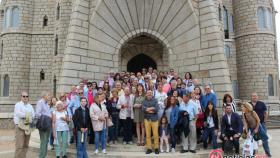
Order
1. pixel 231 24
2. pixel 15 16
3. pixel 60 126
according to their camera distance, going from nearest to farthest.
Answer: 1. pixel 60 126
2. pixel 15 16
3. pixel 231 24

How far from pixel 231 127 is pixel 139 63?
7685 millimetres

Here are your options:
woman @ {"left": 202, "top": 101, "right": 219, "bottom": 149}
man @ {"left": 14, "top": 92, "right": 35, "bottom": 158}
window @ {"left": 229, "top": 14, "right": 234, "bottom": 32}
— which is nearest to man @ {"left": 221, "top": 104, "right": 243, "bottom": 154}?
woman @ {"left": 202, "top": 101, "right": 219, "bottom": 149}

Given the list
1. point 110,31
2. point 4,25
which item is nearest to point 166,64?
point 110,31

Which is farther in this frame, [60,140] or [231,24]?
[231,24]

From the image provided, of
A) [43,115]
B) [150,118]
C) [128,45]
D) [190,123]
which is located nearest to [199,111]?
[190,123]

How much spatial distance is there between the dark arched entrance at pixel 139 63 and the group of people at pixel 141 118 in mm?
4825

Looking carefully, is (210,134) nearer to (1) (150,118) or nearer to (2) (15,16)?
(1) (150,118)

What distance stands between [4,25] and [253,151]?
2454cm

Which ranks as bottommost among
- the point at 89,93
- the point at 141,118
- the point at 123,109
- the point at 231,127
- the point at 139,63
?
the point at 231,127

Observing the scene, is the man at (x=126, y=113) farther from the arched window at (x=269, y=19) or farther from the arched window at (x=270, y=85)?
the arched window at (x=269, y=19)

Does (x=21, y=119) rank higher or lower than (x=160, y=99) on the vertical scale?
lower

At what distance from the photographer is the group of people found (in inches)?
279

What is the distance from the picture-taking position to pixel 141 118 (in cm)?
808

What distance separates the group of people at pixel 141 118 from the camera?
7.08 metres
